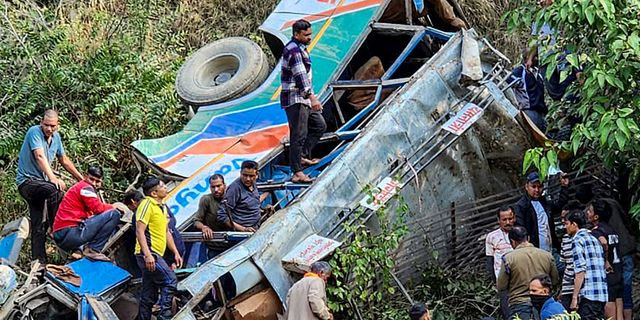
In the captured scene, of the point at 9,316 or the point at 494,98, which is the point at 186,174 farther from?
the point at 494,98

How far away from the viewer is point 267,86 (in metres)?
10.4

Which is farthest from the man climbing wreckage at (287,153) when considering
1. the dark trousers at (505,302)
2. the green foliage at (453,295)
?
the dark trousers at (505,302)

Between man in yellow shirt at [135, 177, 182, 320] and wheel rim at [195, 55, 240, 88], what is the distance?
12.0 feet

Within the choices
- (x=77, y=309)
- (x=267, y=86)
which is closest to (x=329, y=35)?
(x=267, y=86)

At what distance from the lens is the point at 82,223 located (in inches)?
337

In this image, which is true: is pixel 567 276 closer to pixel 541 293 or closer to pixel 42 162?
pixel 541 293

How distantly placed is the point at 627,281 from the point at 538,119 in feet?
8.33

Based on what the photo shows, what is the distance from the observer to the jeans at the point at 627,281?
25.5 feet

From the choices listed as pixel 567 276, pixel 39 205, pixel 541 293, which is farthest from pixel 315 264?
pixel 39 205

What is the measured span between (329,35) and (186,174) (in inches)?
90.9

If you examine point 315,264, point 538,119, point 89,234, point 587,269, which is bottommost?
point 587,269

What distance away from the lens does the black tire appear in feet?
35.4

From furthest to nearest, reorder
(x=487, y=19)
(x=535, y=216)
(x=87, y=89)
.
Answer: (x=487, y=19)
(x=87, y=89)
(x=535, y=216)

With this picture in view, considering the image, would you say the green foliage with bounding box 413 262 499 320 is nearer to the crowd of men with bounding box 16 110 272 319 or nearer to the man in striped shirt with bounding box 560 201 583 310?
the man in striped shirt with bounding box 560 201 583 310
